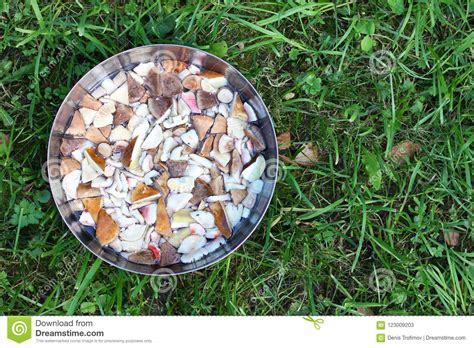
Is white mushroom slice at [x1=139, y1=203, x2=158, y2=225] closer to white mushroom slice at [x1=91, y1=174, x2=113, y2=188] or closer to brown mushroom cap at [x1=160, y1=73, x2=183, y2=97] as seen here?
white mushroom slice at [x1=91, y1=174, x2=113, y2=188]

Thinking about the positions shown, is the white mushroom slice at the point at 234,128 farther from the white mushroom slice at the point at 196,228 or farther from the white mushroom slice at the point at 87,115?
the white mushroom slice at the point at 87,115

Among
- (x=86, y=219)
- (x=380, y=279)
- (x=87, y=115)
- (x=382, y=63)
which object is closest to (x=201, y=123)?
(x=87, y=115)

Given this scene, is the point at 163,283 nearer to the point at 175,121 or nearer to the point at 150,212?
the point at 150,212

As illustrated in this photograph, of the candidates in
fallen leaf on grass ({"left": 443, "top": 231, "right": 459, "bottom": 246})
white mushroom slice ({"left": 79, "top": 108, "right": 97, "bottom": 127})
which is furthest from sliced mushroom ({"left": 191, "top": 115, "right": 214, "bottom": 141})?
fallen leaf on grass ({"left": 443, "top": 231, "right": 459, "bottom": 246})

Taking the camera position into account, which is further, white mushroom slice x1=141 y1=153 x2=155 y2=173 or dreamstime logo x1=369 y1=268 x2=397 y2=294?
dreamstime logo x1=369 y1=268 x2=397 y2=294

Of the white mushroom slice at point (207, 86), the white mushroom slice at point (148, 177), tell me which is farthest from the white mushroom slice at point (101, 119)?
the white mushroom slice at point (207, 86)
